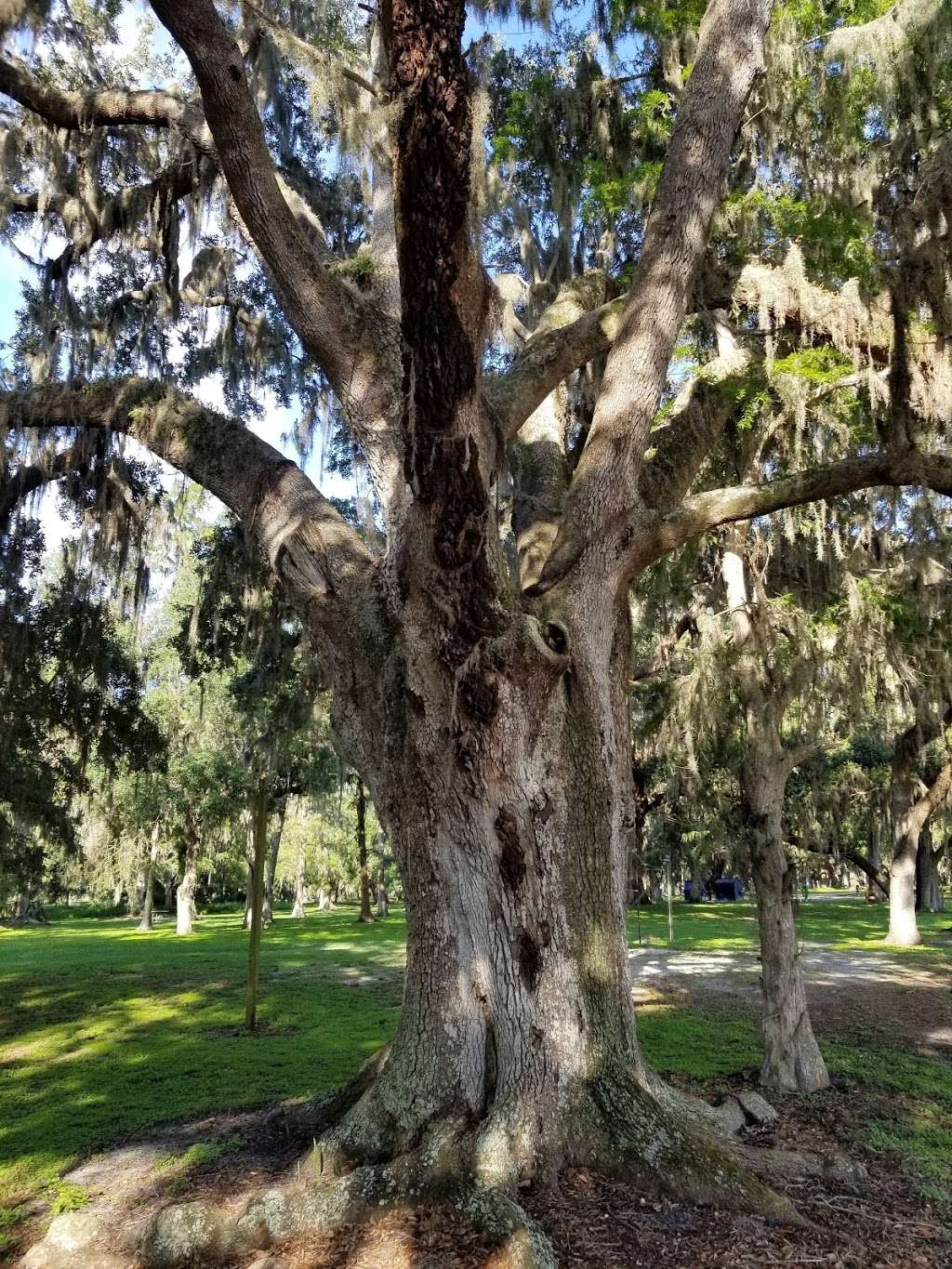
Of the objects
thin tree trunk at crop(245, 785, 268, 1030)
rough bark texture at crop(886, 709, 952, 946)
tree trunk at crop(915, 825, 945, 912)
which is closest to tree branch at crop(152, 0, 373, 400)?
thin tree trunk at crop(245, 785, 268, 1030)

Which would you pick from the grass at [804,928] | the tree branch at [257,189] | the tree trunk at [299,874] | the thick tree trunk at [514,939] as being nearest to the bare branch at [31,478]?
the tree branch at [257,189]

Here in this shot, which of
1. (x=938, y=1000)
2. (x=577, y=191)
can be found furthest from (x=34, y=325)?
(x=938, y=1000)

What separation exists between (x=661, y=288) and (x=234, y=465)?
2598mm

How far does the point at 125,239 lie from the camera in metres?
7.84

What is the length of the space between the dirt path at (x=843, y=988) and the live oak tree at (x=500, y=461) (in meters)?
5.03

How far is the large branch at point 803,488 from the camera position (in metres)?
4.62

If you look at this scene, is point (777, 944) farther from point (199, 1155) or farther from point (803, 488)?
point (199, 1155)

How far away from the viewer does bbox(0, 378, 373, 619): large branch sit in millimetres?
4746

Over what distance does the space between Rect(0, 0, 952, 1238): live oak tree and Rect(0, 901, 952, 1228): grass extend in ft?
5.56

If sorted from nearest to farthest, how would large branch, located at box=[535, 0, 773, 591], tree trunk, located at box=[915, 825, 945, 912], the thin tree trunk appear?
large branch, located at box=[535, 0, 773, 591]
the thin tree trunk
tree trunk, located at box=[915, 825, 945, 912]

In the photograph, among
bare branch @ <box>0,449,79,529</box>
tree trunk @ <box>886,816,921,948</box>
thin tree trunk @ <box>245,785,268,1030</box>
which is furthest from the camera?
tree trunk @ <box>886,816,921,948</box>

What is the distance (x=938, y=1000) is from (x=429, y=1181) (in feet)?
31.1

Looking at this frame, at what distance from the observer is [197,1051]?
7891 mm

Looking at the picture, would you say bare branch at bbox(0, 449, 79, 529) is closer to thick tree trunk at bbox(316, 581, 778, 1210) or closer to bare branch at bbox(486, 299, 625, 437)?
bare branch at bbox(486, 299, 625, 437)
